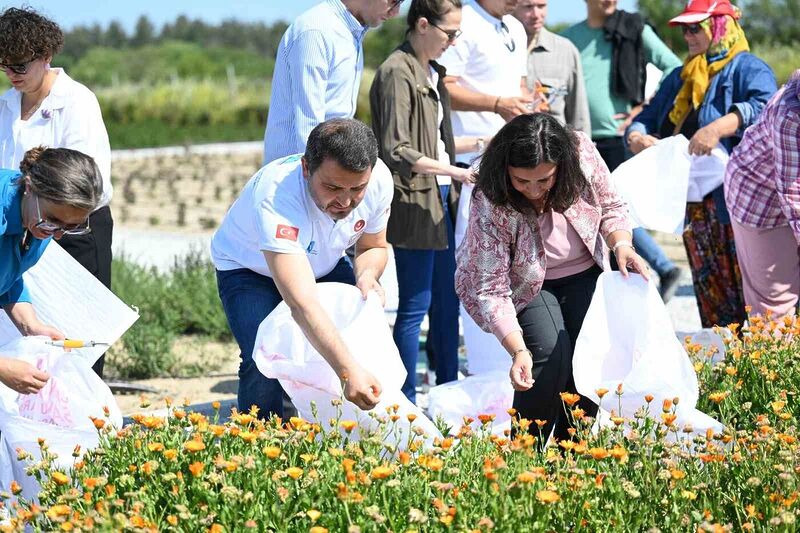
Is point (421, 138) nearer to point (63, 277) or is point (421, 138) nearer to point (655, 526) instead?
point (63, 277)

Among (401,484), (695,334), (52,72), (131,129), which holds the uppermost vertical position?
(52,72)

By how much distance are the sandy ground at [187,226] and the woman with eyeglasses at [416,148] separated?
1049 millimetres

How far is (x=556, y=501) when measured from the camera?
264 centimetres

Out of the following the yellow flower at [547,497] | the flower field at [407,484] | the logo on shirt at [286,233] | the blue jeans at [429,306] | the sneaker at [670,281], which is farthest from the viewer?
the sneaker at [670,281]

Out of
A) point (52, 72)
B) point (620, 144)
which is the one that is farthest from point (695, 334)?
point (52, 72)

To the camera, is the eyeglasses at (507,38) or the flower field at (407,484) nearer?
the flower field at (407,484)

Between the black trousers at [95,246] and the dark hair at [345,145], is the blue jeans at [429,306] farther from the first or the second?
the dark hair at [345,145]

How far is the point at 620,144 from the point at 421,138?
6.89ft

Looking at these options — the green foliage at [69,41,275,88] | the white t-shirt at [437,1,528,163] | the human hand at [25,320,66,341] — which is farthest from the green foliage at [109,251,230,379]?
the green foliage at [69,41,275,88]

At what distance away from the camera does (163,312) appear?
279 inches

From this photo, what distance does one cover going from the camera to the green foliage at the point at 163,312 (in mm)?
6195

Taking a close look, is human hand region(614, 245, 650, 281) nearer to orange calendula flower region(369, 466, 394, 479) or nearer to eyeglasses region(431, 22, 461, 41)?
eyeglasses region(431, 22, 461, 41)

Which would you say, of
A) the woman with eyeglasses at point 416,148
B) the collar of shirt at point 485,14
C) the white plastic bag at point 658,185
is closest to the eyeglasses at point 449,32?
the woman with eyeglasses at point 416,148

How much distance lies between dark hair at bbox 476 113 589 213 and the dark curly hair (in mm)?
1496
